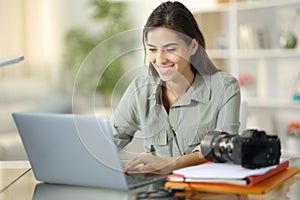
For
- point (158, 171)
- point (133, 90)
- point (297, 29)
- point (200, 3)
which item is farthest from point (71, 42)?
point (158, 171)

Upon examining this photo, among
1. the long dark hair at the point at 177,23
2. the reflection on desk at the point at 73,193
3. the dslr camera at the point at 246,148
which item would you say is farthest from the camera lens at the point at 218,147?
the long dark hair at the point at 177,23

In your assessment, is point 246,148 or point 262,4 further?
point 262,4

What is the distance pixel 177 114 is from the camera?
1.70m

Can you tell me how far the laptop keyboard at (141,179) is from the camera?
128 centimetres

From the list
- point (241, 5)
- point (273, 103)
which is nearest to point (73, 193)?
point (273, 103)

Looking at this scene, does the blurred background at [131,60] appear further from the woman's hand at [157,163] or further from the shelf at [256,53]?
the woman's hand at [157,163]

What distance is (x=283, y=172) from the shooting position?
137 cm

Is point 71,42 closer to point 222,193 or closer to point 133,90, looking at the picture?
point 133,90

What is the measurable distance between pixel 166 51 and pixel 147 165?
1.11 feet

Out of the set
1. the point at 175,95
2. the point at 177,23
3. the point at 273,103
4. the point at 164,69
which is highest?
the point at 177,23

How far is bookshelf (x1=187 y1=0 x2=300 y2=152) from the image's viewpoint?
4.01 m

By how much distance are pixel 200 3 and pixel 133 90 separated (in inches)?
116

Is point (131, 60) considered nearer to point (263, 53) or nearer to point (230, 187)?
point (230, 187)

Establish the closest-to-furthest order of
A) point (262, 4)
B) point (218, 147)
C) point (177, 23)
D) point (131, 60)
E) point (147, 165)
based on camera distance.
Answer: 1. point (218, 147)
2. point (147, 165)
3. point (177, 23)
4. point (131, 60)
5. point (262, 4)
